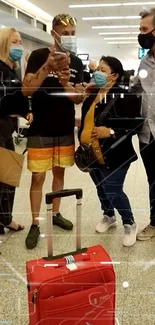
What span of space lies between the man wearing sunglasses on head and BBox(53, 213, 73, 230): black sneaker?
0.14m

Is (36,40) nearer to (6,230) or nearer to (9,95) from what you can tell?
(9,95)

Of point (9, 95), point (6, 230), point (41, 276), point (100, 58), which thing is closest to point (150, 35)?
point (100, 58)

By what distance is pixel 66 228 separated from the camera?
1.69 meters

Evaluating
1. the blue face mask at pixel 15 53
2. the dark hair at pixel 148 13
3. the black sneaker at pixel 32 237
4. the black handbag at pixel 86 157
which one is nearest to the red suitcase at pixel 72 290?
the black sneaker at pixel 32 237

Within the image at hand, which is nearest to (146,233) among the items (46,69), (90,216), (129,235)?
(129,235)

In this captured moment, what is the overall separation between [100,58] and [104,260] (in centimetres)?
95

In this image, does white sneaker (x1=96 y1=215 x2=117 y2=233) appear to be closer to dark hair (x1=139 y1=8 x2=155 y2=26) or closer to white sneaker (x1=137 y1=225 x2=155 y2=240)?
white sneaker (x1=137 y1=225 x2=155 y2=240)

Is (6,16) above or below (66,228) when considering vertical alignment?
above

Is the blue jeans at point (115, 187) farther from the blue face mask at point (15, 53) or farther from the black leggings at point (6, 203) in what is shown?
the blue face mask at point (15, 53)

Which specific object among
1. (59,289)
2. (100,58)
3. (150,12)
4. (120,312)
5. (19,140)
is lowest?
(120,312)

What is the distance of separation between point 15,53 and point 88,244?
3.18 feet

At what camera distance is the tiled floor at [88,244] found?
1083 millimetres

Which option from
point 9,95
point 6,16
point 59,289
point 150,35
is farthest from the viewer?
point 6,16

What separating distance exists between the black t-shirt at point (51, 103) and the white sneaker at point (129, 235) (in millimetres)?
570
